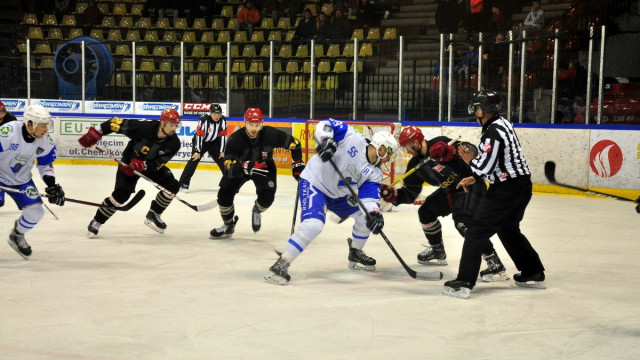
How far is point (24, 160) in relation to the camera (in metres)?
6.21

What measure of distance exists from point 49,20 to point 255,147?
1253 centimetres

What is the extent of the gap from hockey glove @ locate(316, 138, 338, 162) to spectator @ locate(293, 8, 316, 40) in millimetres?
10233

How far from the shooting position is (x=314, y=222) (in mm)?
5441

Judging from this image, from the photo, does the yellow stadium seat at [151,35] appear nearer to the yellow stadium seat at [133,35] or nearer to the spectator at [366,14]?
the yellow stadium seat at [133,35]

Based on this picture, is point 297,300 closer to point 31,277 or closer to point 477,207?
point 477,207

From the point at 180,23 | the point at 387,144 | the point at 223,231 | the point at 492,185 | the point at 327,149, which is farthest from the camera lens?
the point at 180,23

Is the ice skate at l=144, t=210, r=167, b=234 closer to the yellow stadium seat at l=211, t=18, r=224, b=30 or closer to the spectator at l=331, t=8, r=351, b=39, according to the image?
the spectator at l=331, t=8, r=351, b=39

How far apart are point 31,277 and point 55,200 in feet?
2.88

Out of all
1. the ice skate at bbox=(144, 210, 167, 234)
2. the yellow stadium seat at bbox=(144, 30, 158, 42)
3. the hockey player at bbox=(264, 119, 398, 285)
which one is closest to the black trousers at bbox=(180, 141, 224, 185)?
the ice skate at bbox=(144, 210, 167, 234)

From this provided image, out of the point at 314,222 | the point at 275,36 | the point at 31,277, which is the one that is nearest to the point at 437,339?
the point at 314,222

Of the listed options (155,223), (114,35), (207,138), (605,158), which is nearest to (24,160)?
(155,223)

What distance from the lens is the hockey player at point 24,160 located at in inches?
240

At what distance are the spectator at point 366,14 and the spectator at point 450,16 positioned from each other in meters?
2.05

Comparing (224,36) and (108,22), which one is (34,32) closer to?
(108,22)
